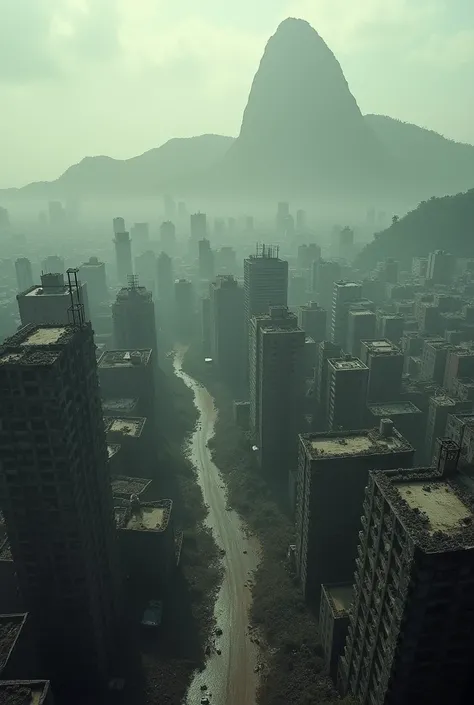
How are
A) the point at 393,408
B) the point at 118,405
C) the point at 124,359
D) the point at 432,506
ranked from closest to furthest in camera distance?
the point at 432,506
the point at 118,405
the point at 393,408
the point at 124,359

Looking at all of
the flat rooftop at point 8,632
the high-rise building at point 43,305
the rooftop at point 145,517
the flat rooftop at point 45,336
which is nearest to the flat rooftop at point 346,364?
the rooftop at point 145,517

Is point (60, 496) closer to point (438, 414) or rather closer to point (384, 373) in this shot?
point (438, 414)

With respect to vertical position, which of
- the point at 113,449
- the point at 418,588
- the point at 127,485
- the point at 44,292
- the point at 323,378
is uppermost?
the point at 44,292

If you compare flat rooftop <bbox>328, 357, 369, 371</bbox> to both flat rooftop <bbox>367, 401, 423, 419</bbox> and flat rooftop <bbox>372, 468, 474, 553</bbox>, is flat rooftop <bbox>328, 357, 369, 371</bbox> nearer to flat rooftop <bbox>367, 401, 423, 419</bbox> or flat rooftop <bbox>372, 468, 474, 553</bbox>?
flat rooftop <bbox>367, 401, 423, 419</bbox>

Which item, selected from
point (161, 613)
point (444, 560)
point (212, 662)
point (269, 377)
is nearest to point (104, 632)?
point (161, 613)

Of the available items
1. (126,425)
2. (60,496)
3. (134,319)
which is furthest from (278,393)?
(60,496)

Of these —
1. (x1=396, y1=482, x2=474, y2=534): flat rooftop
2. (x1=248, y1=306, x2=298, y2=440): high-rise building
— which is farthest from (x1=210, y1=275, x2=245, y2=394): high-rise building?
(x1=396, y1=482, x2=474, y2=534): flat rooftop

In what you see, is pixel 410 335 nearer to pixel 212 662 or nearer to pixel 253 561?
pixel 253 561
